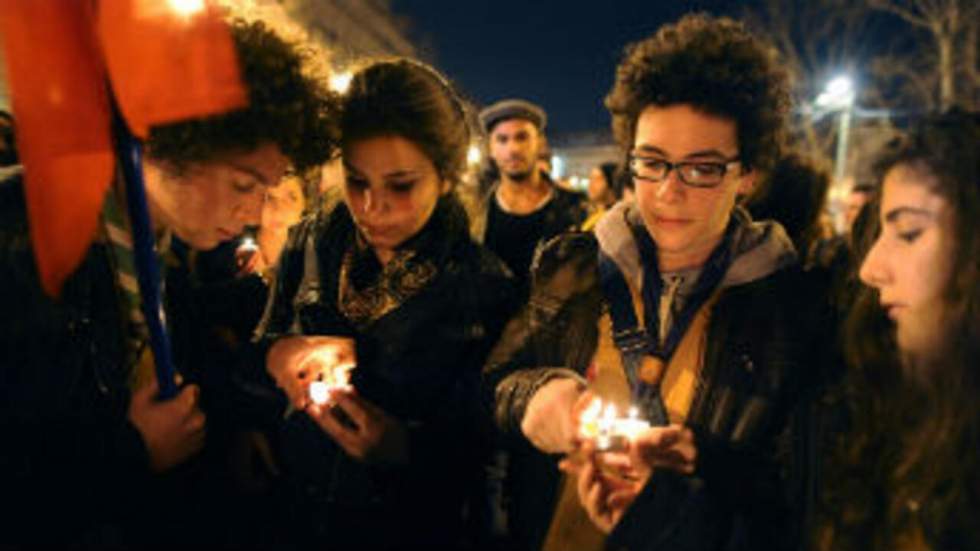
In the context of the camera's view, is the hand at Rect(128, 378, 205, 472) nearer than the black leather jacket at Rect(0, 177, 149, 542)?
No

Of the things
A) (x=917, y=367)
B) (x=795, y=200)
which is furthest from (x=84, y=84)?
(x=795, y=200)

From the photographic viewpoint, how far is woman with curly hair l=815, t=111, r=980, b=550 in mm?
1949

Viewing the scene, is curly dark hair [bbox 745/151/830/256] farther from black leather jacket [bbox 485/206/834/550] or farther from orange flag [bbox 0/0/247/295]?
orange flag [bbox 0/0/247/295]

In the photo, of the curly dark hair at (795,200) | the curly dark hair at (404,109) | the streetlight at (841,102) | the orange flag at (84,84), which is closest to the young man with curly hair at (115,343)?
the orange flag at (84,84)

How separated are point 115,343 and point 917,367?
92.3 inches

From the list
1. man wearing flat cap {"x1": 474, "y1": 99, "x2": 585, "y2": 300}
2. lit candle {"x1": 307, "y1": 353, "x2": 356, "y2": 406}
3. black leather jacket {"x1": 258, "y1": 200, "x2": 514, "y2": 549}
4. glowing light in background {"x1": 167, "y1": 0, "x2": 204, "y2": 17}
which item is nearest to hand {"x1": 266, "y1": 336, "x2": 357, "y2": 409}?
lit candle {"x1": 307, "y1": 353, "x2": 356, "y2": 406}

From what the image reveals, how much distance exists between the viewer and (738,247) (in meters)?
2.47

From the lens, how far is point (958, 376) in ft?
6.59

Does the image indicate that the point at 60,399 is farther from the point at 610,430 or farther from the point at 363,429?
the point at 610,430

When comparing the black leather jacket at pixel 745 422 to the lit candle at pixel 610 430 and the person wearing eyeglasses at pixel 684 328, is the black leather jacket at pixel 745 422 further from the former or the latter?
the lit candle at pixel 610 430

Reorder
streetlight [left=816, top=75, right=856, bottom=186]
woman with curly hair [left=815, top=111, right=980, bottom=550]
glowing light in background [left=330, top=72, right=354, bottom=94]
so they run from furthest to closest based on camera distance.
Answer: streetlight [left=816, top=75, right=856, bottom=186] → glowing light in background [left=330, top=72, right=354, bottom=94] → woman with curly hair [left=815, top=111, right=980, bottom=550]

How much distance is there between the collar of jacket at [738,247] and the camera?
2.41 meters

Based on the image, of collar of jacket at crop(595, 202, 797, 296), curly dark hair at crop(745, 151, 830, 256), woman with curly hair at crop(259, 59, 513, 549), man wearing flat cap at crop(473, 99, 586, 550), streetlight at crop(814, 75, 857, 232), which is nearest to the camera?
collar of jacket at crop(595, 202, 797, 296)

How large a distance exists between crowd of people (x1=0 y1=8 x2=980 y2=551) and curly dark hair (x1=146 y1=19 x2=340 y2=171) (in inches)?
0.4
